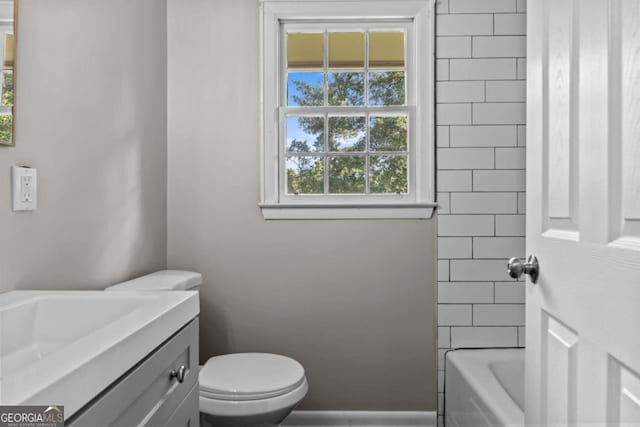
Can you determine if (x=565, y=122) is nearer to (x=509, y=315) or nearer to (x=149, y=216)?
(x=509, y=315)

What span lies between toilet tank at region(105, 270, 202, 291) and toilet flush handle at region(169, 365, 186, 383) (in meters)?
0.74

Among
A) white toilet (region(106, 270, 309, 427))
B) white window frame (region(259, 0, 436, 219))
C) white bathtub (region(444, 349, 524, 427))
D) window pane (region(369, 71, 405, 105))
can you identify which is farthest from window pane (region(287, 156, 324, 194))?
white bathtub (region(444, 349, 524, 427))

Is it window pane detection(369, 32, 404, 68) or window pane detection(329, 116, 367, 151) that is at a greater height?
window pane detection(369, 32, 404, 68)

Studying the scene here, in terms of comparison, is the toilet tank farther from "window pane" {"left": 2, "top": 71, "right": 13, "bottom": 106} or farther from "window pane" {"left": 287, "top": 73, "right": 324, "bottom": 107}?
"window pane" {"left": 287, "top": 73, "right": 324, "bottom": 107}

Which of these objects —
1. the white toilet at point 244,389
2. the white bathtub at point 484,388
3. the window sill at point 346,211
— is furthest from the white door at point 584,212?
the window sill at point 346,211

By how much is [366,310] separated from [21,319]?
5.18ft

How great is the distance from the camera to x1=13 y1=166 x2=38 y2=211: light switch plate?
1214mm

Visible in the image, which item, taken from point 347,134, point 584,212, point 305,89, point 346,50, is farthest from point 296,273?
point 584,212

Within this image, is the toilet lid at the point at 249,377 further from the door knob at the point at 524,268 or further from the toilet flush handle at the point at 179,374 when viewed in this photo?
the door knob at the point at 524,268

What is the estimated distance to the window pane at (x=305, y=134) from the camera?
236 centimetres

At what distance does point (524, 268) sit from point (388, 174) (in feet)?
4.34

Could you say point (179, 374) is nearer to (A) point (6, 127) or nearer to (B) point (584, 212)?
(A) point (6, 127)

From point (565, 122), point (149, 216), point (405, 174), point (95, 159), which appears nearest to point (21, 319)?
point (95, 159)

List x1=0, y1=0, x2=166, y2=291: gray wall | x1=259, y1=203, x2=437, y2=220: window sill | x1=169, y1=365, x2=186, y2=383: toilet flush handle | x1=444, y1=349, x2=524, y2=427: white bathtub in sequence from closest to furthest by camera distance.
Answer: x1=169, y1=365, x2=186, y2=383: toilet flush handle → x1=0, y1=0, x2=166, y2=291: gray wall → x1=444, y1=349, x2=524, y2=427: white bathtub → x1=259, y1=203, x2=437, y2=220: window sill
